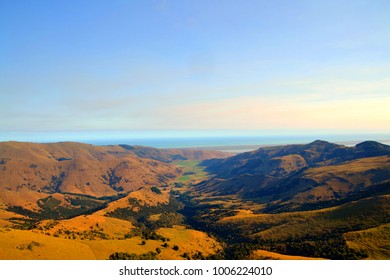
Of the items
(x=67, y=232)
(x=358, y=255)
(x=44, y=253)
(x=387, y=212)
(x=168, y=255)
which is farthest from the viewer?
(x=387, y=212)

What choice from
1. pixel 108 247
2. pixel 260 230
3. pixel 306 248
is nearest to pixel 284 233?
pixel 260 230

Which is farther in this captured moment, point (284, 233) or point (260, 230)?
point (260, 230)

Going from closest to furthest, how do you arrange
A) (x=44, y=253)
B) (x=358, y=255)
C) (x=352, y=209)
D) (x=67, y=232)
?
(x=44, y=253) < (x=358, y=255) < (x=67, y=232) < (x=352, y=209)

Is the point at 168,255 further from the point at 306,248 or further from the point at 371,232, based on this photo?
the point at 371,232

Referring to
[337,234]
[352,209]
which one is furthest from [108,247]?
[352,209]

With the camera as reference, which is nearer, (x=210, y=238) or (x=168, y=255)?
(x=168, y=255)

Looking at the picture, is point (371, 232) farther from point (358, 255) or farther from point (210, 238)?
point (210, 238)

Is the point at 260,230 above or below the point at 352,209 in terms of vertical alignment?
below

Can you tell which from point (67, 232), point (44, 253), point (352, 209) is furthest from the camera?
point (352, 209)
